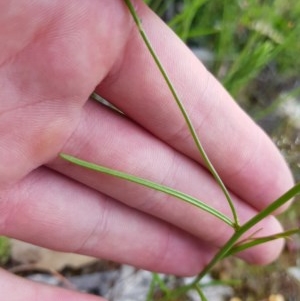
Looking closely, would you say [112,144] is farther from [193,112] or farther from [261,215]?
[261,215]

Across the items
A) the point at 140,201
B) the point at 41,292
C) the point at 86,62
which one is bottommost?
the point at 41,292

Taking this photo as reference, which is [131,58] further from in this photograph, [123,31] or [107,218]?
[107,218]

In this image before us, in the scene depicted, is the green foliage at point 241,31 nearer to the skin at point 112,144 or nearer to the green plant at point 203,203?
the skin at point 112,144

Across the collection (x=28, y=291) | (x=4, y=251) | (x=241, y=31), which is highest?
(x=241, y=31)

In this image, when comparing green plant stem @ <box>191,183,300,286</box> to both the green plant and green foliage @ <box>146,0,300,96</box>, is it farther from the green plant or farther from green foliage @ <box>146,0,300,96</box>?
green foliage @ <box>146,0,300,96</box>

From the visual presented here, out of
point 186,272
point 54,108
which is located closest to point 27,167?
point 54,108

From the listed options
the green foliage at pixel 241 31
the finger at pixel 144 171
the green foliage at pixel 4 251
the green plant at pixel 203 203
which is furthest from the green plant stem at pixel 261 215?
the green foliage at pixel 4 251

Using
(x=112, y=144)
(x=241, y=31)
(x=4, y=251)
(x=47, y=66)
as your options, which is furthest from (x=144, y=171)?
(x=241, y=31)
